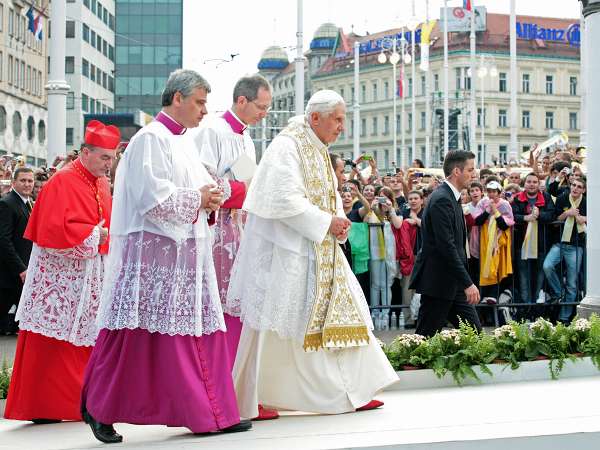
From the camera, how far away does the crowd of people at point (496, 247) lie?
13.7 m

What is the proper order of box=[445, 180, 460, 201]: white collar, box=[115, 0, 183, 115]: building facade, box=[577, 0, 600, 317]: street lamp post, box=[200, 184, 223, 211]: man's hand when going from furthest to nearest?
box=[115, 0, 183, 115]: building facade < box=[577, 0, 600, 317]: street lamp post < box=[445, 180, 460, 201]: white collar < box=[200, 184, 223, 211]: man's hand

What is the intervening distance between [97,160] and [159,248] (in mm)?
1209

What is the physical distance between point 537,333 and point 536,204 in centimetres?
490

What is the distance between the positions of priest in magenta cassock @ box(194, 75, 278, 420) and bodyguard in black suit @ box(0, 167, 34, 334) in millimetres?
5553

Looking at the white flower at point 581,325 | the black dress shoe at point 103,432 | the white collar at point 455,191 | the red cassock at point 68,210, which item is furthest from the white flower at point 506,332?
the black dress shoe at point 103,432

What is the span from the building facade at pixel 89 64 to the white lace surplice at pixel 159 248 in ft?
222

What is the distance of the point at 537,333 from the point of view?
30.6ft

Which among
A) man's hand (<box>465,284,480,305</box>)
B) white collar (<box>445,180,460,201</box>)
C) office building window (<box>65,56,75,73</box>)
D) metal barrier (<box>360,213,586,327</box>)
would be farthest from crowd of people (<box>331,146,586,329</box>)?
office building window (<box>65,56,75,73</box>)

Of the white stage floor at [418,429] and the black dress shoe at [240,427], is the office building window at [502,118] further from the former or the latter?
the black dress shoe at [240,427]

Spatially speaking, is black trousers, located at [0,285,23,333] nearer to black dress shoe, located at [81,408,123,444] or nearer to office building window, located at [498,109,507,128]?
black dress shoe, located at [81,408,123,444]

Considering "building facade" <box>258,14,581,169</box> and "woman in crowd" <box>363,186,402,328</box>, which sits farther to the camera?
"building facade" <box>258,14,581,169</box>

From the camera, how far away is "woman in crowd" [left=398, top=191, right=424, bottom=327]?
46.9 ft

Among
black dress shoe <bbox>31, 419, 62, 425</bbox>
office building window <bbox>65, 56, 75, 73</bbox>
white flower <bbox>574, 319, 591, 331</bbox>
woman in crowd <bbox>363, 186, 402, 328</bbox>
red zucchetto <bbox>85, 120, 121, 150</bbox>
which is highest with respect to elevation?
office building window <bbox>65, 56, 75, 73</bbox>

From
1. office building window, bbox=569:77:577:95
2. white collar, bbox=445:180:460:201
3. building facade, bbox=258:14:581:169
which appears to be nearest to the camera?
white collar, bbox=445:180:460:201
